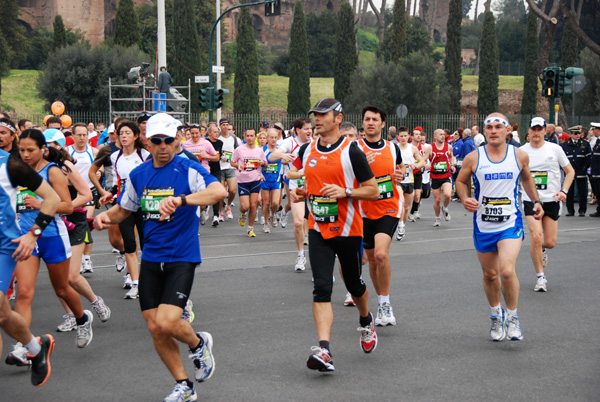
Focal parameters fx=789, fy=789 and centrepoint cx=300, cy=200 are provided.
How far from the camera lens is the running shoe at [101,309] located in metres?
7.76

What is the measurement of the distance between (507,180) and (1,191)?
434cm

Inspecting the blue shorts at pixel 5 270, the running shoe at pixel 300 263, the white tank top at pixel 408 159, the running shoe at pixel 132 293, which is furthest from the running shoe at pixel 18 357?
the white tank top at pixel 408 159

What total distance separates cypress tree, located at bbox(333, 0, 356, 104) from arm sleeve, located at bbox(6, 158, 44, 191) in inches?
2177

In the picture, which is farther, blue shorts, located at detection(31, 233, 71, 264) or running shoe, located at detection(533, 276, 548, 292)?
running shoe, located at detection(533, 276, 548, 292)

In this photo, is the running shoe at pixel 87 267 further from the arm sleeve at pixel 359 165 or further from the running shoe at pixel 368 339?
the arm sleeve at pixel 359 165

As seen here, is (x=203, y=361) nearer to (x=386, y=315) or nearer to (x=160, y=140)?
→ (x=160, y=140)

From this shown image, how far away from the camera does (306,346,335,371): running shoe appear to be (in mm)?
5879

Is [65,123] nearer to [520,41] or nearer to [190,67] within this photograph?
[190,67]

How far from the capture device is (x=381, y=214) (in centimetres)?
795

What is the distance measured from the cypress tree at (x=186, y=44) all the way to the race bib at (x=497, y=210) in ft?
159

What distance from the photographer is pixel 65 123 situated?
22.4m

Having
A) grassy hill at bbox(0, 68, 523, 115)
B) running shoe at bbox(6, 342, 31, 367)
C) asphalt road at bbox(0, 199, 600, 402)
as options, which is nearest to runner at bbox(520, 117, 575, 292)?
asphalt road at bbox(0, 199, 600, 402)

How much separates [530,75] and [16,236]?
59.6 meters

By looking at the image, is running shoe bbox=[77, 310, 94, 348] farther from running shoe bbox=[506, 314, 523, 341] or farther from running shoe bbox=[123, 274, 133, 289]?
running shoe bbox=[506, 314, 523, 341]
